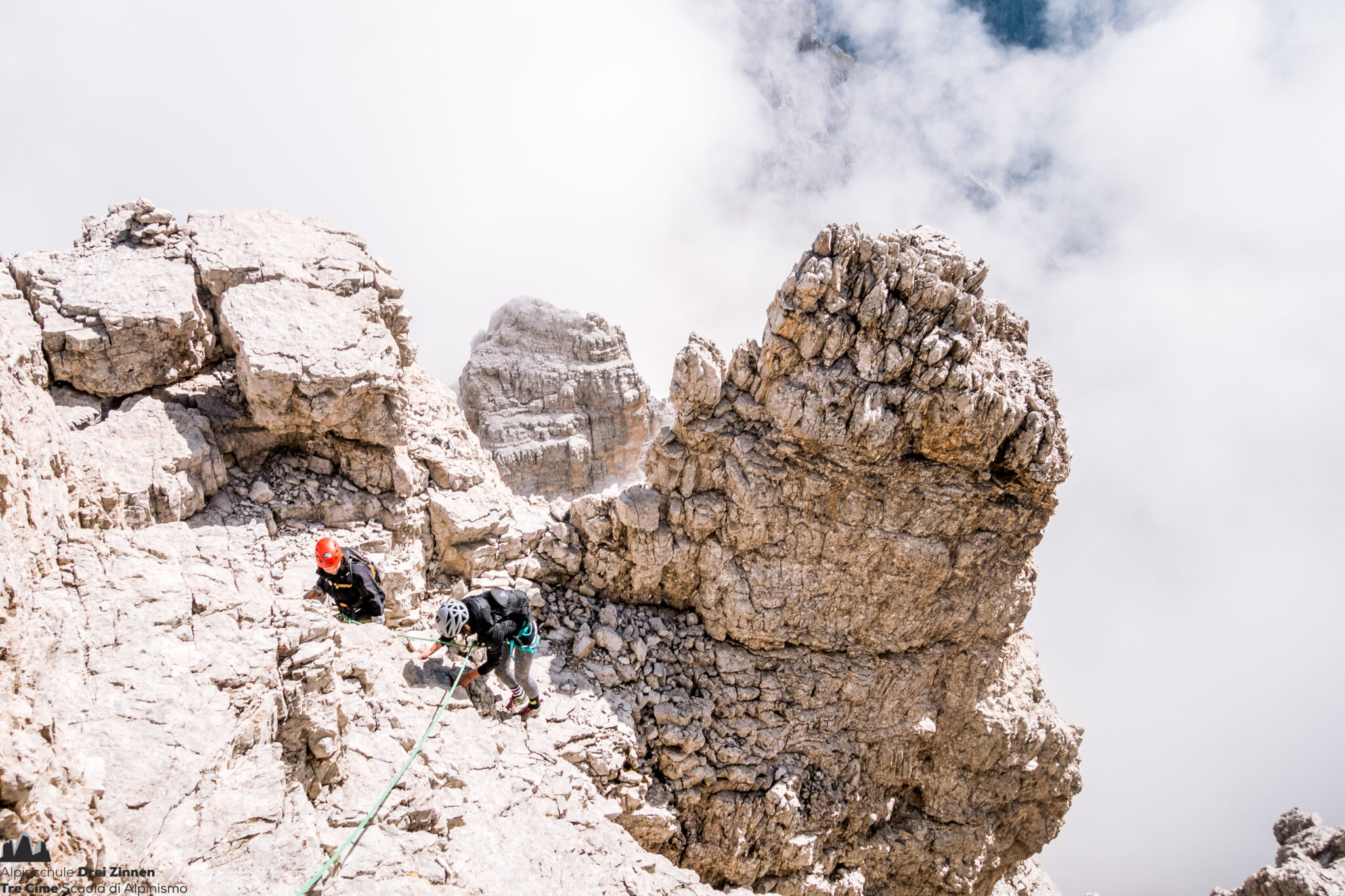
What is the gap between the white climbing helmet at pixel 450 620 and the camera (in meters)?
6.98

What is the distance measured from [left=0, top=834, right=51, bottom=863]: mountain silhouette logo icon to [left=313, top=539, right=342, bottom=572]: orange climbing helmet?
347 cm

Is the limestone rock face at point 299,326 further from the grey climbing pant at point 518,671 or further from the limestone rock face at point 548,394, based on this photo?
the limestone rock face at point 548,394

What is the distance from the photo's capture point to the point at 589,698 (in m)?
8.55

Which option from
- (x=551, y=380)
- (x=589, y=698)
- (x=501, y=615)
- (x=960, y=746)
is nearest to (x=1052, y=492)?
(x=960, y=746)

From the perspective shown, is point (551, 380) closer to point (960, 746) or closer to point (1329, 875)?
point (960, 746)

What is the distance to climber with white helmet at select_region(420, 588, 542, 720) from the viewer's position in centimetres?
708

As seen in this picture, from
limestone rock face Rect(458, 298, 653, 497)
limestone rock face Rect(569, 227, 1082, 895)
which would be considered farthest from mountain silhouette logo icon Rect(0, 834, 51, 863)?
limestone rock face Rect(458, 298, 653, 497)

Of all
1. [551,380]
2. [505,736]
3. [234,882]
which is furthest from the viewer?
[551,380]

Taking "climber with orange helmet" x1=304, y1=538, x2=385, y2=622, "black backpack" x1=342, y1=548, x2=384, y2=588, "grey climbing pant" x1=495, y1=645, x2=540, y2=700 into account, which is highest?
"black backpack" x1=342, y1=548, x2=384, y2=588

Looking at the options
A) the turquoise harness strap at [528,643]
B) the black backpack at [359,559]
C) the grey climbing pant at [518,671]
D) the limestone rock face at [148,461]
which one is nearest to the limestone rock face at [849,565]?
the grey climbing pant at [518,671]

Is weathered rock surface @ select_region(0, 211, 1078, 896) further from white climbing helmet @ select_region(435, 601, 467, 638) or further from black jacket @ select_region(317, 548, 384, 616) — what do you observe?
white climbing helmet @ select_region(435, 601, 467, 638)

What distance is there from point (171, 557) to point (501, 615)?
3.29 meters

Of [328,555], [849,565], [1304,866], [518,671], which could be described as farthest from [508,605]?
[1304,866]

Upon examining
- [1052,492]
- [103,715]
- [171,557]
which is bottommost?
[103,715]
